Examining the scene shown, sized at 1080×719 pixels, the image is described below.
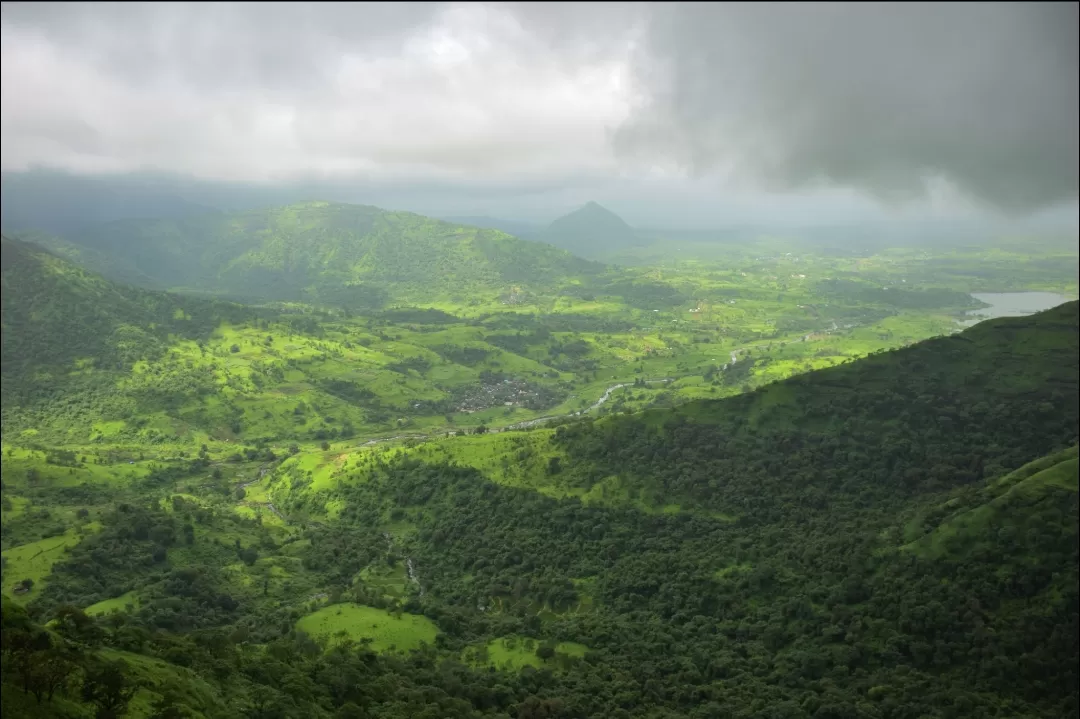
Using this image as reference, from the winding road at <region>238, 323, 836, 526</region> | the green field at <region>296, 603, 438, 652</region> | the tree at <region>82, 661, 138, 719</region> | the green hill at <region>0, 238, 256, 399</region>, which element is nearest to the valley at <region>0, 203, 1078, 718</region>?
the green field at <region>296, 603, 438, 652</region>

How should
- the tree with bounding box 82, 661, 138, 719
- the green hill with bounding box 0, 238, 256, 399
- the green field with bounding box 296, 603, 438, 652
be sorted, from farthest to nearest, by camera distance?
the green hill with bounding box 0, 238, 256, 399
the green field with bounding box 296, 603, 438, 652
the tree with bounding box 82, 661, 138, 719

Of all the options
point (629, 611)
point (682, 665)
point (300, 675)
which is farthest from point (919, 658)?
point (300, 675)

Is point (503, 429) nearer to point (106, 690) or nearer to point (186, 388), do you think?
point (186, 388)

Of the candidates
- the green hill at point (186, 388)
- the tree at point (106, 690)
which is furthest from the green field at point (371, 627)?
the green hill at point (186, 388)

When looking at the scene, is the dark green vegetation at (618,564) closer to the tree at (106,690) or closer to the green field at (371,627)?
the tree at (106,690)

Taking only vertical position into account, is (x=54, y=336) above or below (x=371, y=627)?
above

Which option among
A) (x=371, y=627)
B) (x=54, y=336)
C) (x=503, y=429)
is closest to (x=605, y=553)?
(x=371, y=627)

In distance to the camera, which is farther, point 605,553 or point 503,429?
point 503,429

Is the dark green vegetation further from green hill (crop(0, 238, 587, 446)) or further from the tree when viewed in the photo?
green hill (crop(0, 238, 587, 446))
